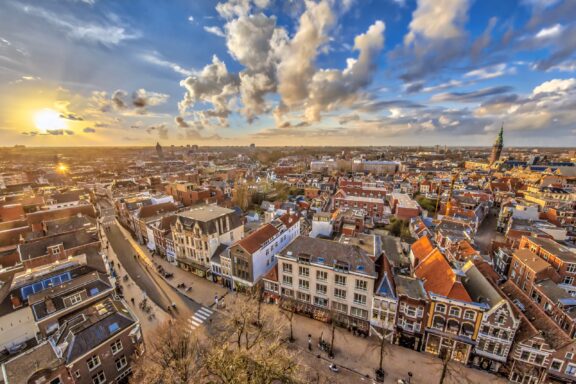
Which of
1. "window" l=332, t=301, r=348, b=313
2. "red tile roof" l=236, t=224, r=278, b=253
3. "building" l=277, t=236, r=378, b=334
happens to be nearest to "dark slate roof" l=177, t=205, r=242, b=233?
"red tile roof" l=236, t=224, r=278, b=253

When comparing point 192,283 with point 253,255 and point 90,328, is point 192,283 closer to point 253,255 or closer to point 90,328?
point 253,255

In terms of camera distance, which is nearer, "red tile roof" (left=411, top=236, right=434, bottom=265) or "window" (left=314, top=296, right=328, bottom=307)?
"window" (left=314, top=296, right=328, bottom=307)

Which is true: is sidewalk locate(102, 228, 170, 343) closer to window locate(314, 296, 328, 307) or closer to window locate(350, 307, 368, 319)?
window locate(314, 296, 328, 307)

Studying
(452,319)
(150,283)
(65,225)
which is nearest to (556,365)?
(452,319)

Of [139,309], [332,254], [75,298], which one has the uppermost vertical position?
[332,254]

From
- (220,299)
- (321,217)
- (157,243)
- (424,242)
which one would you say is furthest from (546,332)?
(157,243)

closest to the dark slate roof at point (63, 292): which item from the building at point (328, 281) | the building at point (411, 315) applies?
the building at point (328, 281)

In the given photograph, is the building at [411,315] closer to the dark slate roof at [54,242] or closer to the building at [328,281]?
the building at [328,281]
